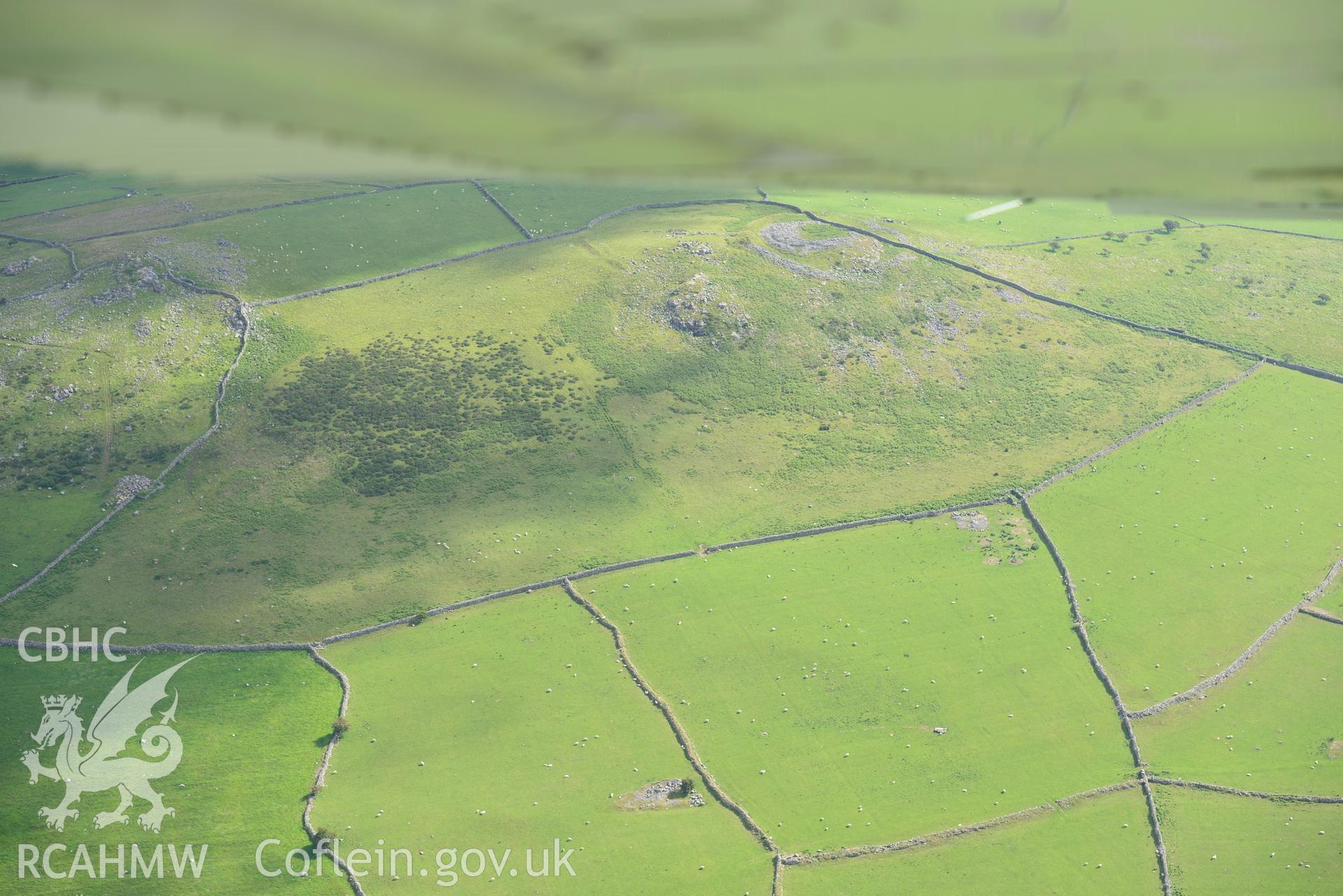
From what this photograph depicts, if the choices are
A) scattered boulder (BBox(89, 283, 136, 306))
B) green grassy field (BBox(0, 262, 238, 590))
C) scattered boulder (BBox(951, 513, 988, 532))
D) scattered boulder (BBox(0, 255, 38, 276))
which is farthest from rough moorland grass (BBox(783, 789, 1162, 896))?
scattered boulder (BBox(0, 255, 38, 276))

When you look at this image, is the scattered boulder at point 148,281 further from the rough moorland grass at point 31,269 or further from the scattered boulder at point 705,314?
the scattered boulder at point 705,314

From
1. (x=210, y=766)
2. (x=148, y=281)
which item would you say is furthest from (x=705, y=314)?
(x=210, y=766)

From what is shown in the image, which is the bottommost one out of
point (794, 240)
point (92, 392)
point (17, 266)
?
point (92, 392)

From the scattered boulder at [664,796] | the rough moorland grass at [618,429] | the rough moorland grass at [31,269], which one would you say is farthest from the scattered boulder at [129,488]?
the scattered boulder at [664,796]

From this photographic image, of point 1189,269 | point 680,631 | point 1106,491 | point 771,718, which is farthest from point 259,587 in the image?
point 1189,269

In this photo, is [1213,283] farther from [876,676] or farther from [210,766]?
[210,766]

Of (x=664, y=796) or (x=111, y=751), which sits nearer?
Answer: (x=111, y=751)

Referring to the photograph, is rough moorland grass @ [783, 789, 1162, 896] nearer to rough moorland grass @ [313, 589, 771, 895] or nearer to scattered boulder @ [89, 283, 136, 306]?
rough moorland grass @ [313, 589, 771, 895]
